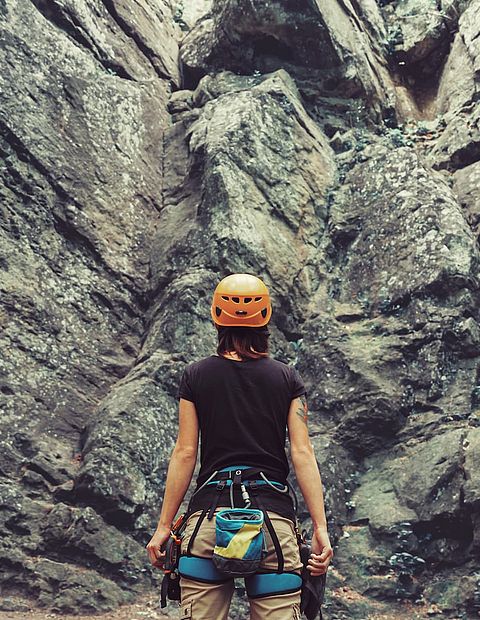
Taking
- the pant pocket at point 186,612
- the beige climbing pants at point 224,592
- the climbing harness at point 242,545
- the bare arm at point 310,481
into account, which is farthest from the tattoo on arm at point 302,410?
the pant pocket at point 186,612

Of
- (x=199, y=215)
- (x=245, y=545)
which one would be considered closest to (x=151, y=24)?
(x=199, y=215)

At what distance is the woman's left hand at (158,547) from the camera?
3.88 metres

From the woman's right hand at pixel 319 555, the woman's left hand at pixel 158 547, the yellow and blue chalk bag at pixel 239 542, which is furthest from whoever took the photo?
the woman's left hand at pixel 158 547

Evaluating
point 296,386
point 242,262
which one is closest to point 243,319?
point 296,386

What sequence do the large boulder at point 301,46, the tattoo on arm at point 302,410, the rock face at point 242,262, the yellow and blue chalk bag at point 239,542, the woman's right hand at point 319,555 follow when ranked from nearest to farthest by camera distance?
1. the yellow and blue chalk bag at point 239,542
2. the woman's right hand at point 319,555
3. the tattoo on arm at point 302,410
4. the rock face at point 242,262
5. the large boulder at point 301,46

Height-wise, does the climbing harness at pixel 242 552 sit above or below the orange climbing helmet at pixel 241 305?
below

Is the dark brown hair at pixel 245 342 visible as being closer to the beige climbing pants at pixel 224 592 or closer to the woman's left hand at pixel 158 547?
the beige climbing pants at pixel 224 592

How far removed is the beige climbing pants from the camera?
11.4 feet

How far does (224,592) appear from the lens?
3.57m

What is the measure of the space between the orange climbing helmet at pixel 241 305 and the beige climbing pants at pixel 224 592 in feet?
3.51

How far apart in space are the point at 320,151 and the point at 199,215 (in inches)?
120

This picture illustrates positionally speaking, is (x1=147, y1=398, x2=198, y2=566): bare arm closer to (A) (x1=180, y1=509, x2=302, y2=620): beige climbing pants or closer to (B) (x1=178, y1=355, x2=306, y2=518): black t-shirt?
(B) (x1=178, y1=355, x2=306, y2=518): black t-shirt

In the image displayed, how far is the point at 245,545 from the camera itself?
3.43 m

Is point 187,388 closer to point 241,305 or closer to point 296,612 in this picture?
point 241,305
